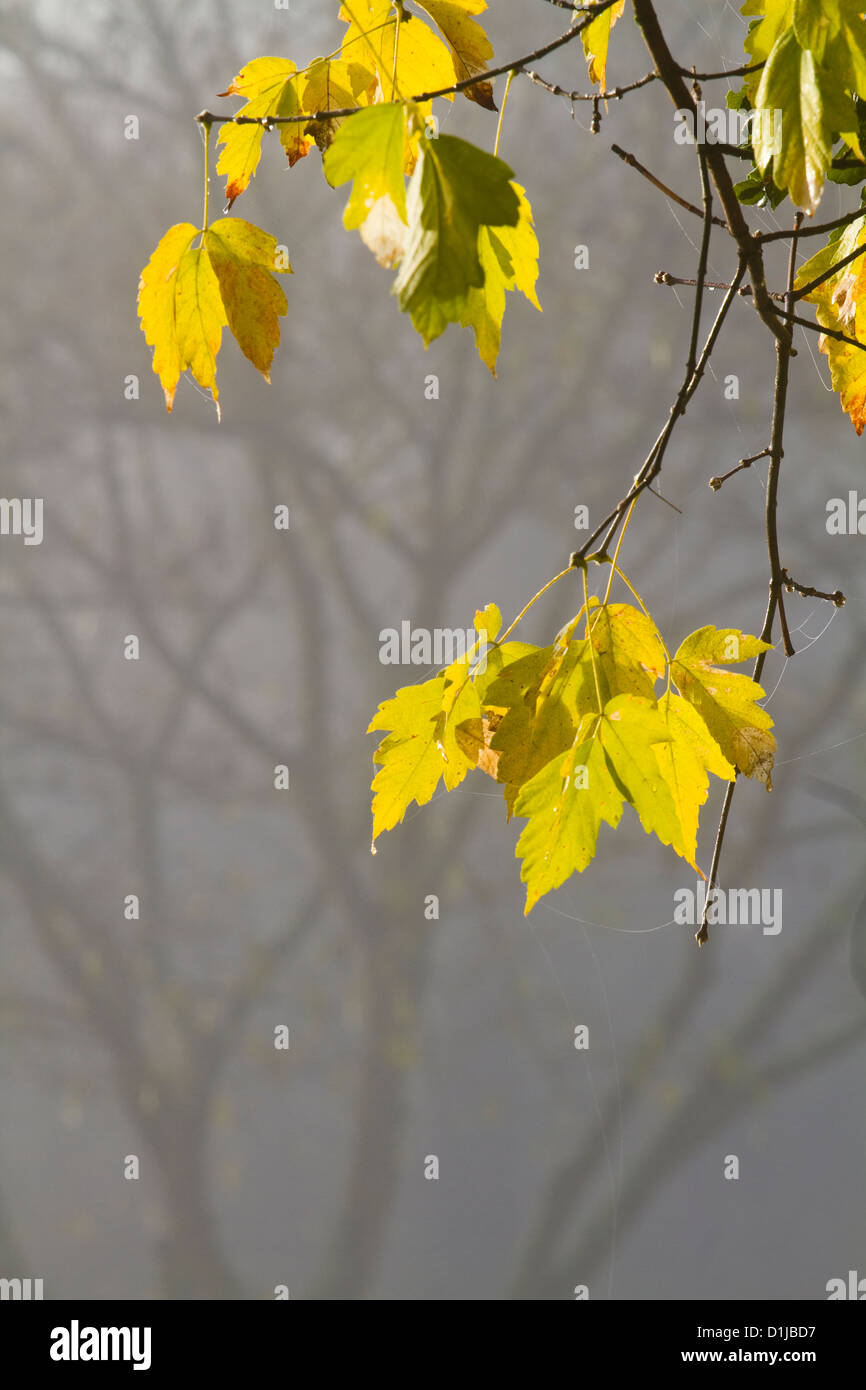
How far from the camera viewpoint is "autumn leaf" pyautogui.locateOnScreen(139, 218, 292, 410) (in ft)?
1.24

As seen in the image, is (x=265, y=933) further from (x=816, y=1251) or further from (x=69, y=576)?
(x=816, y=1251)

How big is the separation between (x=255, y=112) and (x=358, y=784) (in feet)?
3.83

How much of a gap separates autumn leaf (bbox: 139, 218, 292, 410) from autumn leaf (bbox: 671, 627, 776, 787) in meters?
0.18

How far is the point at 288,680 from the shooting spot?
153 cm

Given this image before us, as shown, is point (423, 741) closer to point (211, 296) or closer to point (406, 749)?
point (406, 749)

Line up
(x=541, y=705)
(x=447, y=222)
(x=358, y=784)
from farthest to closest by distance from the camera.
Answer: (x=358, y=784), (x=541, y=705), (x=447, y=222)

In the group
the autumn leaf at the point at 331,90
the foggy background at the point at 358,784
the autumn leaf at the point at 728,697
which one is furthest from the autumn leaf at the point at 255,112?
the foggy background at the point at 358,784

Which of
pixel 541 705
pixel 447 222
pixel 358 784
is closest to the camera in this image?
pixel 447 222

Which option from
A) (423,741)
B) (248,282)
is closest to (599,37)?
(248,282)

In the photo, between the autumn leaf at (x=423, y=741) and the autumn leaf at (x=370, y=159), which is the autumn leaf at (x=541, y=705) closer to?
the autumn leaf at (x=423, y=741)

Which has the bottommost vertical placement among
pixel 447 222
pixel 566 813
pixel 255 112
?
pixel 566 813

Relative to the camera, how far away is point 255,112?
1.31ft

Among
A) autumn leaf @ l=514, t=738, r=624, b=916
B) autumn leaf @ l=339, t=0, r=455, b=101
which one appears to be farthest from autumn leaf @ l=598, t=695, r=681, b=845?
autumn leaf @ l=339, t=0, r=455, b=101
